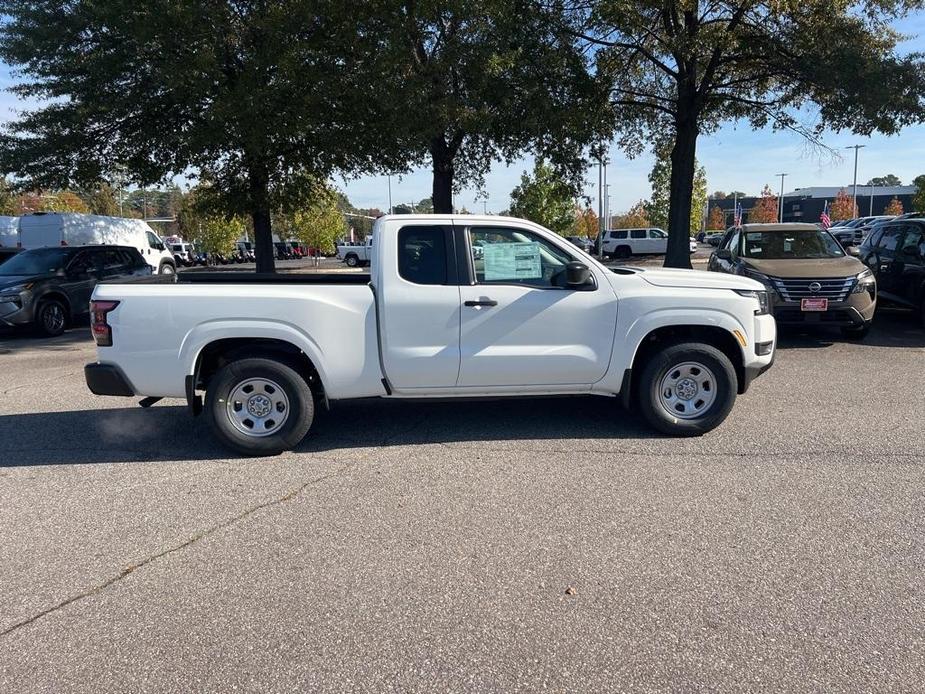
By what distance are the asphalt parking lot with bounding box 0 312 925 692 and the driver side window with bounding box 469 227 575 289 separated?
4.42ft

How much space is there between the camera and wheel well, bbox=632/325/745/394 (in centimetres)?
568

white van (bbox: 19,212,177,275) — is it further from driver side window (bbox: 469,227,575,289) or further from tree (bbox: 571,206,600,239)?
tree (bbox: 571,206,600,239)

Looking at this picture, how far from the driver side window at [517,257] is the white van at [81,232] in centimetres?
1616

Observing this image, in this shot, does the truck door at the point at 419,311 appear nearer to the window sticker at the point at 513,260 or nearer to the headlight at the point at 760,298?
the window sticker at the point at 513,260

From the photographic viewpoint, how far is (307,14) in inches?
474

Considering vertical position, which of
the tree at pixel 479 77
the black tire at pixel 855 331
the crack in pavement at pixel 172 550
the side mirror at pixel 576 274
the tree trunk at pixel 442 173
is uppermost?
the tree at pixel 479 77

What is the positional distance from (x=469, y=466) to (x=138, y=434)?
3.15 meters

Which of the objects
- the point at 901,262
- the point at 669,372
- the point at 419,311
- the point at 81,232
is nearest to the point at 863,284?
the point at 901,262

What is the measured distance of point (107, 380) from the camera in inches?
204

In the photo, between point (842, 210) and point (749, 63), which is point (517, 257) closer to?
point (749, 63)

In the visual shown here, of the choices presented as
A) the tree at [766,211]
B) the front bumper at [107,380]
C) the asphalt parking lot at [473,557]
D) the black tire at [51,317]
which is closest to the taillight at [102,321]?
the front bumper at [107,380]

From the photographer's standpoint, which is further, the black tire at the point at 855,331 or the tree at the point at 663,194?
the tree at the point at 663,194

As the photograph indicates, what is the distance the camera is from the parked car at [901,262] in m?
10.8

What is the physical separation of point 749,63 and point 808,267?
753cm
